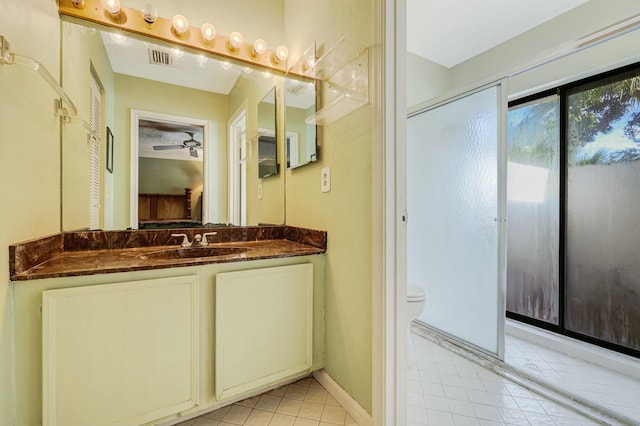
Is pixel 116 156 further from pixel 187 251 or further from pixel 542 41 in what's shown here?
pixel 542 41

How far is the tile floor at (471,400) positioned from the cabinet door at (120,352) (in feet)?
3.63

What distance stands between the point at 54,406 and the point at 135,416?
26cm

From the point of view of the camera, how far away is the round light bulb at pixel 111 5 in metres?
1.33

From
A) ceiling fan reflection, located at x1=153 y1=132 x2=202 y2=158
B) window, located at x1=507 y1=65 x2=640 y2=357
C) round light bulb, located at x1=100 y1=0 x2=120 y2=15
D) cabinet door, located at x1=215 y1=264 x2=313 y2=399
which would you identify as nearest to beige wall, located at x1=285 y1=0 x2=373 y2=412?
cabinet door, located at x1=215 y1=264 x2=313 y2=399

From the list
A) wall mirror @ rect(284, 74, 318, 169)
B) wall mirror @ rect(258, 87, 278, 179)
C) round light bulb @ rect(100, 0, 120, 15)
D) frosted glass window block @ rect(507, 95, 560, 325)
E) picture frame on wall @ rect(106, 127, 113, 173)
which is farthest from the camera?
frosted glass window block @ rect(507, 95, 560, 325)

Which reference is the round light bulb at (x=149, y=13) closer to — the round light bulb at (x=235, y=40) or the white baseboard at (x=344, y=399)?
the round light bulb at (x=235, y=40)

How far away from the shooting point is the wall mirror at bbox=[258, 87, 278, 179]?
1.94m

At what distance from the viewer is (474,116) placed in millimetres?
1978

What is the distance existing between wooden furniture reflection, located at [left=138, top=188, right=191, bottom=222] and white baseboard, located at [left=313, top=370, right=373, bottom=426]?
4.00 feet

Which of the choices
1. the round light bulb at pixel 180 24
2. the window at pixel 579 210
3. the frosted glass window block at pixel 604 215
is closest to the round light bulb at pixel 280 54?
the round light bulb at pixel 180 24

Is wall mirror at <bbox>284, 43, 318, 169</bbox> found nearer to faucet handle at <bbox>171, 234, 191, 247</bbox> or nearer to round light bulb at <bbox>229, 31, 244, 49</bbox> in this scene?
round light bulb at <bbox>229, 31, 244, 49</bbox>

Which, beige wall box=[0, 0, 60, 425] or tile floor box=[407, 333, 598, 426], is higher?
beige wall box=[0, 0, 60, 425]


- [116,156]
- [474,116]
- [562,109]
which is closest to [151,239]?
[116,156]

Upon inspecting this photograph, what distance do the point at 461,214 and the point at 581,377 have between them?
1.19m
